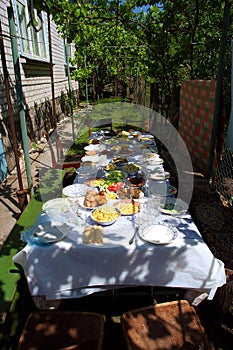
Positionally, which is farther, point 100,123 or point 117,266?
point 100,123

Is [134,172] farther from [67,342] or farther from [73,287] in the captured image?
[67,342]

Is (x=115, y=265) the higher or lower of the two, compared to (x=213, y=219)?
higher

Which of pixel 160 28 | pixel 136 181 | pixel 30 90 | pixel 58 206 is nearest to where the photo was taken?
pixel 58 206

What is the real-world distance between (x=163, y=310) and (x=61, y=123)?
414 inches

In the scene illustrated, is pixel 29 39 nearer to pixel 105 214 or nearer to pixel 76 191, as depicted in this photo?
pixel 76 191

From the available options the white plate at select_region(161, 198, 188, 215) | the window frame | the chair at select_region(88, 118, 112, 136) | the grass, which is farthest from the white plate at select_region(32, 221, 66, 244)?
the chair at select_region(88, 118, 112, 136)

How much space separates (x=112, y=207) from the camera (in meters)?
2.37

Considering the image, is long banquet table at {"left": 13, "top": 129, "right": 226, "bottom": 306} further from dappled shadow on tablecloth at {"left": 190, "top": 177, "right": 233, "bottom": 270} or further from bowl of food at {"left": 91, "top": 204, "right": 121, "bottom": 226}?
dappled shadow on tablecloth at {"left": 190, "top": 177, "right": 233, "bottom": 270}

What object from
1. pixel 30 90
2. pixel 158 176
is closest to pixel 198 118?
pixel 158 176

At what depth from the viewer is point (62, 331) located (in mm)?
1811

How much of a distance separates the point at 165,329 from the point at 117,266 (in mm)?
555

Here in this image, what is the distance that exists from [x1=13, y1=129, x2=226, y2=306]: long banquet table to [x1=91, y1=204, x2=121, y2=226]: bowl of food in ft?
0.39

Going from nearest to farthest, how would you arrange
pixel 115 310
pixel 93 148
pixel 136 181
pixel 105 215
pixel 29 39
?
pixel 105 215, pixel 115 310, pixel 136 181, pixel 93 148, pixel 29 39

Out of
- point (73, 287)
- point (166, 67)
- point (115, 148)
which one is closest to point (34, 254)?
point (73, 287)
